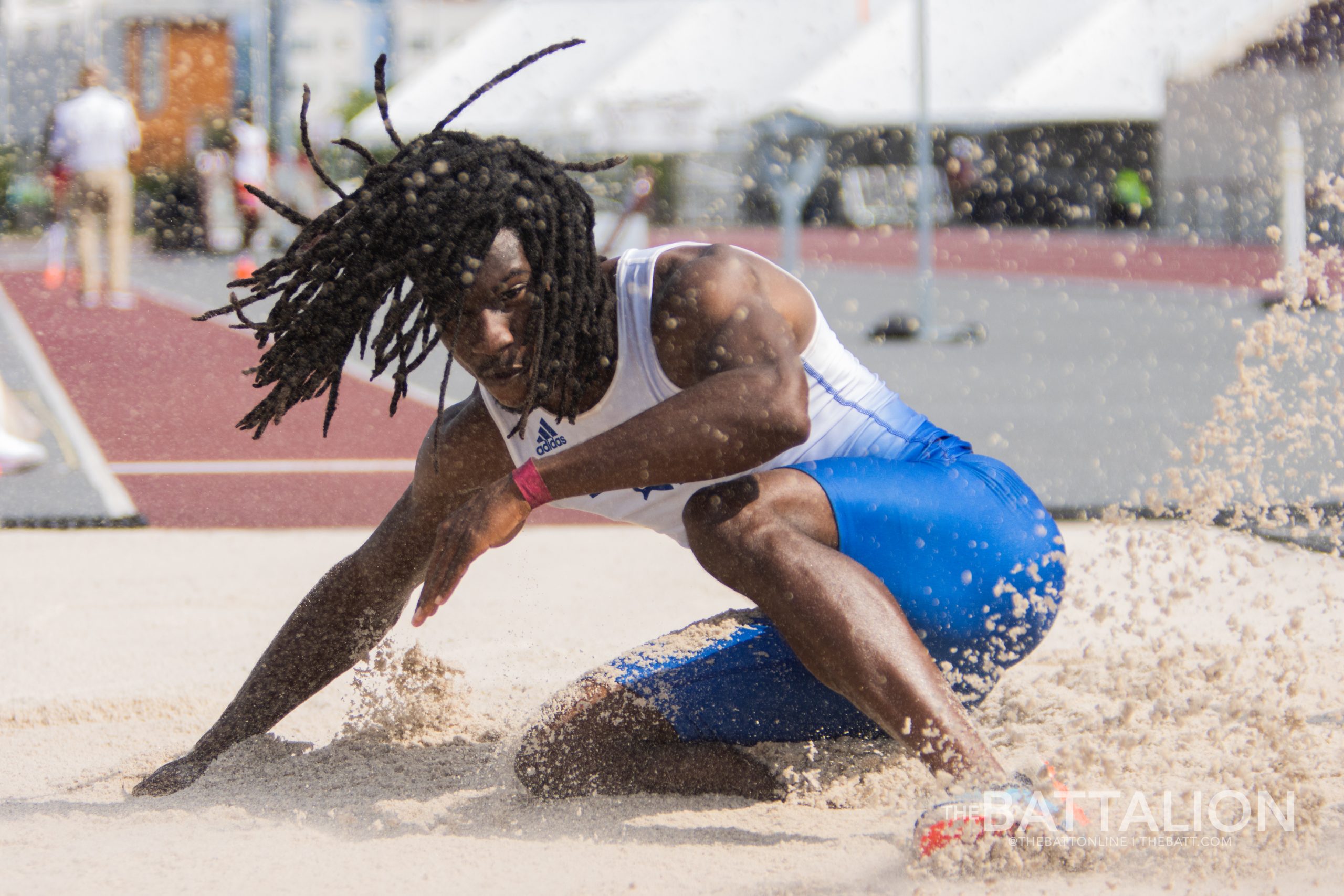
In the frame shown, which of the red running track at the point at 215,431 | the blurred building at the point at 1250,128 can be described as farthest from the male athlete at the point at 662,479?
the blurred building at the point at 1250,128

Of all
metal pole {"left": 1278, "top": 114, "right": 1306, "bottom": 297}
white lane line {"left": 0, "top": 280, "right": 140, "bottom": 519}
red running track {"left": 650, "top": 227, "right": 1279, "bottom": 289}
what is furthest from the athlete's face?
red running track {"left": 650, "top": 227, "right": 1279, "bottom": 289}

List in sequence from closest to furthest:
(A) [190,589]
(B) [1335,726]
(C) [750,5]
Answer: (B) [1335,726], (A) [190,589], (C) [750,5]

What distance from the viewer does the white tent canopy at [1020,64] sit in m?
26.5

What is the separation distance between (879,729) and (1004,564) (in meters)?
0.44

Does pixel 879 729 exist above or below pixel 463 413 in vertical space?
below

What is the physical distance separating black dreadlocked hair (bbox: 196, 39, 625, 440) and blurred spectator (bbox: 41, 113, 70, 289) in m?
10.6

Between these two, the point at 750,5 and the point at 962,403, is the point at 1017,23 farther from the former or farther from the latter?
the point at 962,403

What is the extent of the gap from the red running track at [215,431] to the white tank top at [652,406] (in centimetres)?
258

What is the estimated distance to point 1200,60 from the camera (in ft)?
71.1

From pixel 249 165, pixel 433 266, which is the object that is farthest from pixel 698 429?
pixel 249 165

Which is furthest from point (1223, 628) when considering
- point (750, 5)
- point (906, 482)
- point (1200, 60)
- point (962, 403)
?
point (750, 5)

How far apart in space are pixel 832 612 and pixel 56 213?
13.4 metres

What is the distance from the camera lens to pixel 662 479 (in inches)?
83.0

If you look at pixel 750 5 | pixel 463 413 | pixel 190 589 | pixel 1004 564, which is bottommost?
pixel 190 589
